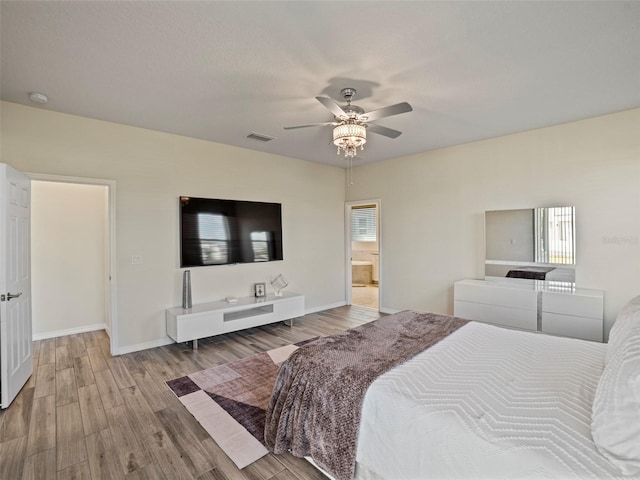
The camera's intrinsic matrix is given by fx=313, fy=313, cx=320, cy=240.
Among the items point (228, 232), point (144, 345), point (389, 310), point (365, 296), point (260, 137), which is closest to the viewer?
point (144, 345)

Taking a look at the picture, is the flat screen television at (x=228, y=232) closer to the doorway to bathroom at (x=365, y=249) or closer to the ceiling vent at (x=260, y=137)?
the ceiling vent at (x=260, y=137)

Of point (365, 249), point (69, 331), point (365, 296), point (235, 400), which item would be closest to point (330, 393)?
point (235, 400)

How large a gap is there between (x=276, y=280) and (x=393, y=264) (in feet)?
6.79

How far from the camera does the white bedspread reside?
1.17m

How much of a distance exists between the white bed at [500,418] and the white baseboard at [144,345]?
10.6 ft

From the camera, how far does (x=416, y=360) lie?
6.39 feet

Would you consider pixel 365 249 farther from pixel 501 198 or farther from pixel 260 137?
pixel 260 137

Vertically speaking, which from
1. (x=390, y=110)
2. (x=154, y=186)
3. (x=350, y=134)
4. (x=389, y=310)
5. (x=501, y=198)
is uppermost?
(x=390, y=110)

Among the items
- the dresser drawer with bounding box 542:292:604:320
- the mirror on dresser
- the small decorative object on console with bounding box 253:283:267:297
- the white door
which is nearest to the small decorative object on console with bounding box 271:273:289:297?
the small decorative object on console with bounding box 253:283:267:297

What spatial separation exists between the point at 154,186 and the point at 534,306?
16.1ft

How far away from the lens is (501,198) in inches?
170

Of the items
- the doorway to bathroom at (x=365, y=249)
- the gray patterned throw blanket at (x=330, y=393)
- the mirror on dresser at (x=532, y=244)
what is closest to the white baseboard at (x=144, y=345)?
the gray patterned throw blanket at (x=330, y=393)

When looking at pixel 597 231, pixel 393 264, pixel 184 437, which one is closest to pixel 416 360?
pixel 184 437

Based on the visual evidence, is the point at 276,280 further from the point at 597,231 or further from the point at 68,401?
the point at 597,231
